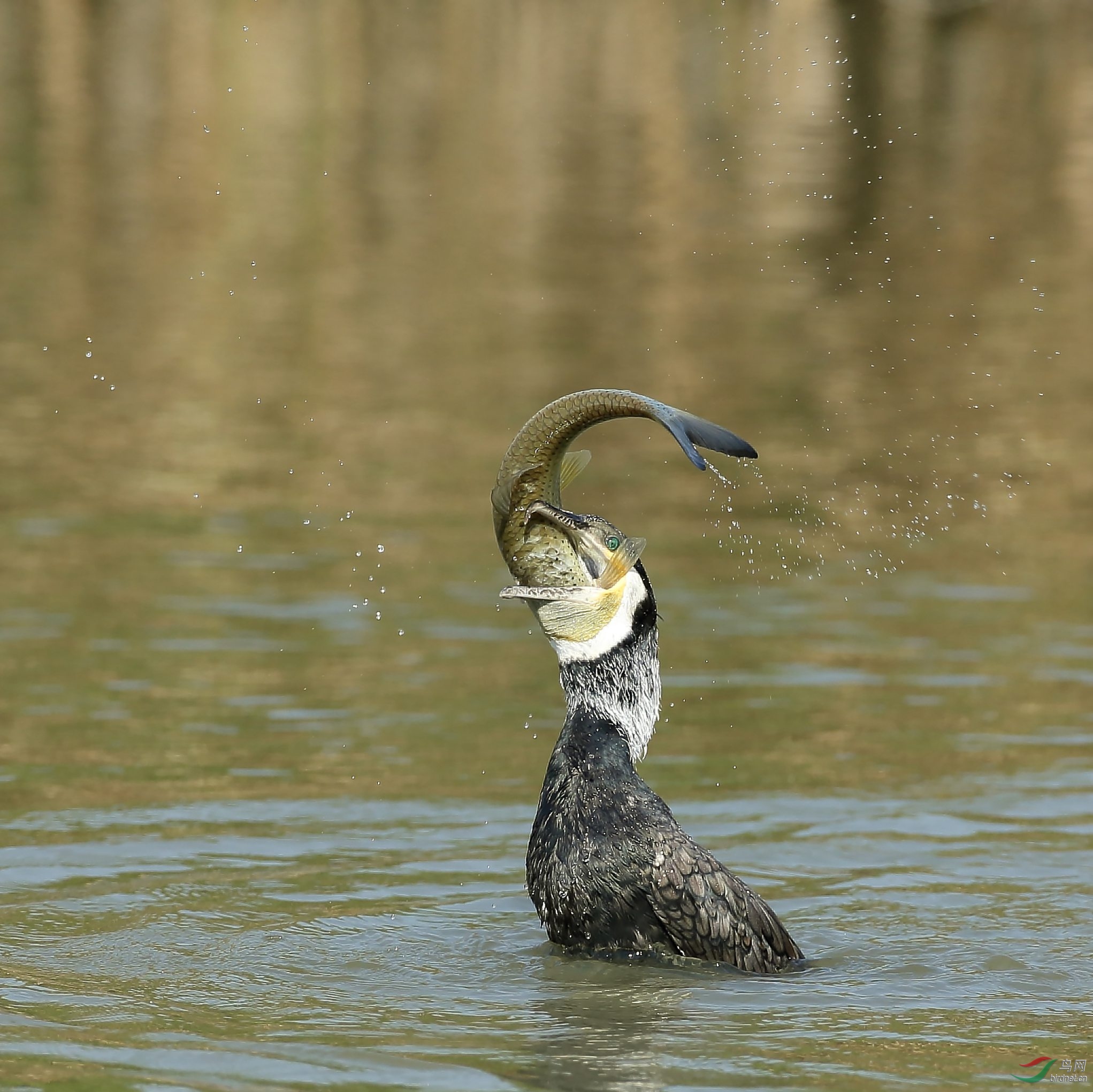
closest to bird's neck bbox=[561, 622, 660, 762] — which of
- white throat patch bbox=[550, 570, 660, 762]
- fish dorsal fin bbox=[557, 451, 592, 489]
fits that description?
white throat patch bbox=[550, 570, 660, 762]

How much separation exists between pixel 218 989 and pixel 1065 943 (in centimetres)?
301

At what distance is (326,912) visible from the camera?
7.37m

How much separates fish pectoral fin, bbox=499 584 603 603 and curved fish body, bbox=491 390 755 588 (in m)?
0.03

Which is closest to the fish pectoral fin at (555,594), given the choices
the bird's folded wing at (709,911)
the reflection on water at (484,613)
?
the bird's folded wing at (709,911)

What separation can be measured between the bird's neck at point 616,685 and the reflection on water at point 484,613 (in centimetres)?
79

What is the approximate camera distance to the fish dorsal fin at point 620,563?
6547 mm

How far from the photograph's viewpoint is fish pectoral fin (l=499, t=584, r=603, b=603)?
21.1 feet

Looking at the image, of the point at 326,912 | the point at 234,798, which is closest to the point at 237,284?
the point at 234,798

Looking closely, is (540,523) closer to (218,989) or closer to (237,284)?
(218,989)

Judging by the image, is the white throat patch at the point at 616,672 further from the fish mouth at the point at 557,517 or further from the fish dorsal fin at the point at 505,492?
the fish dorsal fin at the point at 505,492

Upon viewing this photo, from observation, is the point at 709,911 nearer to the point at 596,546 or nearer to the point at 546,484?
the point at 596,546

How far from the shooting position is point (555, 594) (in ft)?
21.3

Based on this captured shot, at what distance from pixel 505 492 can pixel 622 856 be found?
124 cm

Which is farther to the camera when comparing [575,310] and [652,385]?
[575,310]
